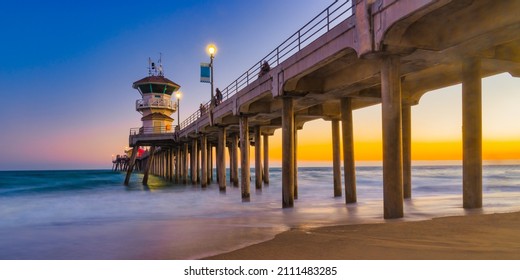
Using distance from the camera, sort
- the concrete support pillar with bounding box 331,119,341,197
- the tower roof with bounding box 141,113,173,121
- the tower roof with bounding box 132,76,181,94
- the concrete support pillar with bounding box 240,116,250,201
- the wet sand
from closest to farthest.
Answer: the wet sand, the concrete support pillar with bounding box 331,119,341,197, the concrete support pillar with bounding box 240,116,250,201, the tower roof with bounding box 141,113,173,121, the tower roof with bounding box 132,76,181,94

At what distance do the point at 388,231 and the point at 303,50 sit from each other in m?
7.25

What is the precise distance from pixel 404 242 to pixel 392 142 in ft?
11.6

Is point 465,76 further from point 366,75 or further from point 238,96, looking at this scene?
point 238,96

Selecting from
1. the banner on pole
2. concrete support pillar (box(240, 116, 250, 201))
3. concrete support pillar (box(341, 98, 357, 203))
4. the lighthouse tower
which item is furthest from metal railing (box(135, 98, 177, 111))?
concrete support pillar (box(341, 98, 357, 203))

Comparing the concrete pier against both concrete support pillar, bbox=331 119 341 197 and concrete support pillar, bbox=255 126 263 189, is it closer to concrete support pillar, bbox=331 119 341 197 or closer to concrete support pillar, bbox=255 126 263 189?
concrete support pillar, bbox=255 126 263 189

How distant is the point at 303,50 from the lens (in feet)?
42.5

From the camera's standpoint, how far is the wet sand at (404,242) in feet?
18.9

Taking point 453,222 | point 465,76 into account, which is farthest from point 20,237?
point 465,76

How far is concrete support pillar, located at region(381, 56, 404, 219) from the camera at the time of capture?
31.3 ft

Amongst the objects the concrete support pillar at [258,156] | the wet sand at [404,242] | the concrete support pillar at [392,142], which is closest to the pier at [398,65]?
the concrete support pillar at [392,142]

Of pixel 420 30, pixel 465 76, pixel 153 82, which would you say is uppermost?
pixel 153 82

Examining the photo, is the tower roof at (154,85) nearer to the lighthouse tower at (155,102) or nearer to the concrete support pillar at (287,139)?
the lighthouse tower at (155,102)

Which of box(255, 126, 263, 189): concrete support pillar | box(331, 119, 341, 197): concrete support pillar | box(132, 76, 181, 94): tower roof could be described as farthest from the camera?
box(132, 76, 181, 94): tower roof

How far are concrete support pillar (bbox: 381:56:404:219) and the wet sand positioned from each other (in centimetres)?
115
